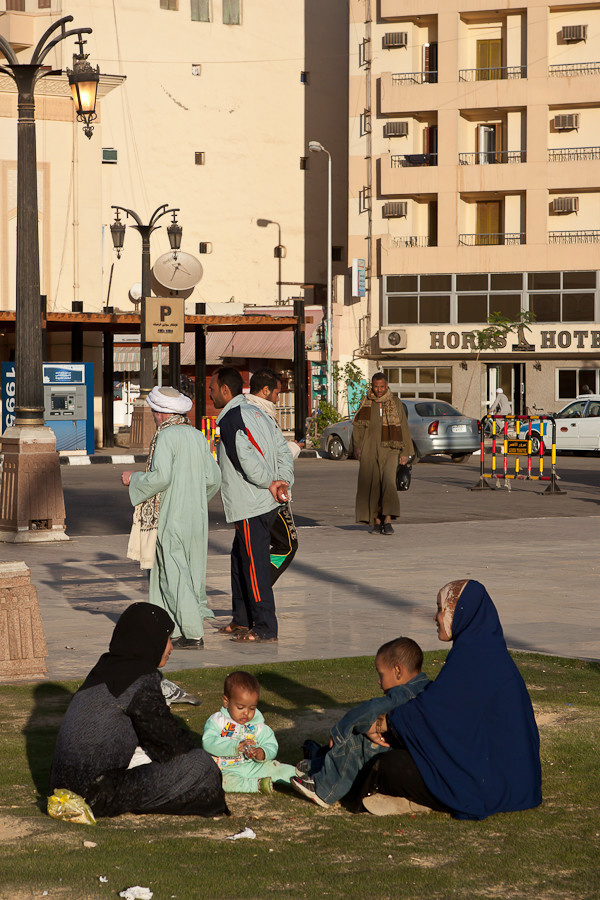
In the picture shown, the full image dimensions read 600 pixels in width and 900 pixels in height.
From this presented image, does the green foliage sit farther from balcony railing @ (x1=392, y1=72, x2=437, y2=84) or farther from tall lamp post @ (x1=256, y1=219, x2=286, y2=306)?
tall lamp post @ (x1=256, y1=219, x2=286, y2=306)

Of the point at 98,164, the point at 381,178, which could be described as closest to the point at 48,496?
the point at 98,164

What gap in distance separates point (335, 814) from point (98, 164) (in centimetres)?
3499

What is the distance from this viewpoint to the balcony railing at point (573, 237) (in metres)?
48.7

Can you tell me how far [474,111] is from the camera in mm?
49812

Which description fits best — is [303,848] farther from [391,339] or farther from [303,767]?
[391,339]

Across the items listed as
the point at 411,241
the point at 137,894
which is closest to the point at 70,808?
the point at 137,894

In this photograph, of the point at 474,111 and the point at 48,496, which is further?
→ the point at 474,111

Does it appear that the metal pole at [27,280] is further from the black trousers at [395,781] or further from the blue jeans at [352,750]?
the black trousers at [395,781]

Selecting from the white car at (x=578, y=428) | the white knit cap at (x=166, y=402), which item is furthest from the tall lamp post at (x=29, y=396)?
the white car at (x=578, y=428)

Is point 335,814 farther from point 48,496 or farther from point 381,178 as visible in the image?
point 381,178

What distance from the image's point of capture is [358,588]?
1144 centimetres

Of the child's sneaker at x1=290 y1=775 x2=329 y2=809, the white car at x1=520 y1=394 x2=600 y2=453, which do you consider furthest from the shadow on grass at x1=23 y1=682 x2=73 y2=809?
the white car at x1=520 y1=394 x2=600 y2=453

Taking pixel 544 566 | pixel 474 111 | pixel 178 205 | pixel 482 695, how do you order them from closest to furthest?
pixel 482 695, pixel 544 566, pixel 474 111, pixel 178 205

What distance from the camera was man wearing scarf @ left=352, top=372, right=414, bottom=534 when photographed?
15672mm
